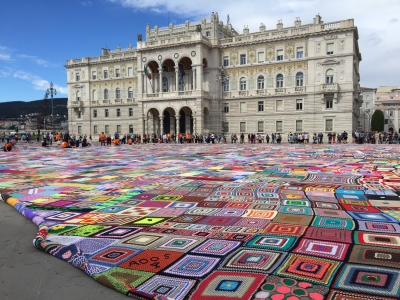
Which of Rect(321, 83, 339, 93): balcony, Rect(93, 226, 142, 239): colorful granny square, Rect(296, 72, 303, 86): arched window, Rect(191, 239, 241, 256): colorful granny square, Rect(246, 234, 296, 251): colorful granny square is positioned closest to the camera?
Rect(191, 239, 241, 256): colorful granny square

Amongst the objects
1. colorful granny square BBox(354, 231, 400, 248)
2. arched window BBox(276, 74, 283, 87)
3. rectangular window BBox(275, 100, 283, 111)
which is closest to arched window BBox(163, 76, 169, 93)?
arched window BBox(276, 74, 283, 87)

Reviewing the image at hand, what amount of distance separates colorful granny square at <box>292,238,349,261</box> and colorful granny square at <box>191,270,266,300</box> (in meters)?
0.95

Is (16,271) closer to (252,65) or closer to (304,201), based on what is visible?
(304,201)

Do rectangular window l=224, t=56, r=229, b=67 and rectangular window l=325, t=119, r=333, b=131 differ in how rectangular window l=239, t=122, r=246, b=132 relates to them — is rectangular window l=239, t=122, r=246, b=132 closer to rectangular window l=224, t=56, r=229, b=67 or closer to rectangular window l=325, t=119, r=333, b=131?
rectangular window l=224, t=56, r=229, b=67

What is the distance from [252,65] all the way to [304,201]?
138ft

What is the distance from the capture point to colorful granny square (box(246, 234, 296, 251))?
14.9 ft

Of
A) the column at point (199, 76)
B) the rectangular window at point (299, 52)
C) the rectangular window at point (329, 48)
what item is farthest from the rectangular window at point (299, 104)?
the column at point (199, 76)

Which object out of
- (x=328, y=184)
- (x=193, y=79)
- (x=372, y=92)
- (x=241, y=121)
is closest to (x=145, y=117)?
(x=193, y=79)

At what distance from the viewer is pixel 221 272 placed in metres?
3.79

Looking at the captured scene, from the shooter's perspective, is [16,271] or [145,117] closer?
[16,271]

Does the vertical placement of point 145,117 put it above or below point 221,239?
above

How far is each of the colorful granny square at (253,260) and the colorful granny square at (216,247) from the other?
0.13 m

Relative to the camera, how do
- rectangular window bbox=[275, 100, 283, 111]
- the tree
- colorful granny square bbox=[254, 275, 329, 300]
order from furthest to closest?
the tree < rectangular window bbox=[275, 100, 283, 111] < colorful granny square bbox=[254, 275, 329, 300]

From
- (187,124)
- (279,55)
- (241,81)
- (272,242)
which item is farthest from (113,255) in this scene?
(187,124)
